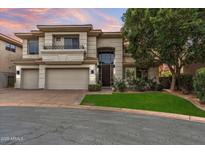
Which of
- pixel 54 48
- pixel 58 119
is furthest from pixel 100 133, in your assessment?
pixel 54 48

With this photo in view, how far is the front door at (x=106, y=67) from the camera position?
23.6 m

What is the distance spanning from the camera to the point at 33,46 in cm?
2377

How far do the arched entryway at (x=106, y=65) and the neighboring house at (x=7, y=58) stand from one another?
10.4m

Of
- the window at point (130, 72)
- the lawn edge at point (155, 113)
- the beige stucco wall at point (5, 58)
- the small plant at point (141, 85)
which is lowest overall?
the lawn edge at point (155, 113)

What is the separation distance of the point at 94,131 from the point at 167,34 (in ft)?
33.4

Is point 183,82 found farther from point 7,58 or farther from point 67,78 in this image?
point 7,58

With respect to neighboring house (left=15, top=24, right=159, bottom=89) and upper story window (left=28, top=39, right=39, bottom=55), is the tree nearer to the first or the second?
neighboring house (left=15, top=24, right=159, bottom=89)

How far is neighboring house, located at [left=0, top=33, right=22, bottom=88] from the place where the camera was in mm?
24516

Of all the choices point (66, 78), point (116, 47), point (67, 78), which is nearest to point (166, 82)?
point (116, 47)

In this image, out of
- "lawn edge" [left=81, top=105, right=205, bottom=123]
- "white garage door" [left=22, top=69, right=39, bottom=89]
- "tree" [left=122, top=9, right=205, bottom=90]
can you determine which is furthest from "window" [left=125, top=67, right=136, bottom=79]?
"lawn edge" [left=81, top=105, right=205, bottom=123]

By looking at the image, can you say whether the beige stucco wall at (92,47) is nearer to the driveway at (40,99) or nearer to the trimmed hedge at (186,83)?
the driveway at (40,99)

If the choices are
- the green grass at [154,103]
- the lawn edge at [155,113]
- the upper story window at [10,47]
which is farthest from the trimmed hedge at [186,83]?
the upper story window at [10,47]

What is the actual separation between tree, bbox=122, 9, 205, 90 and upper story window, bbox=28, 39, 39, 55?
1095 cm
